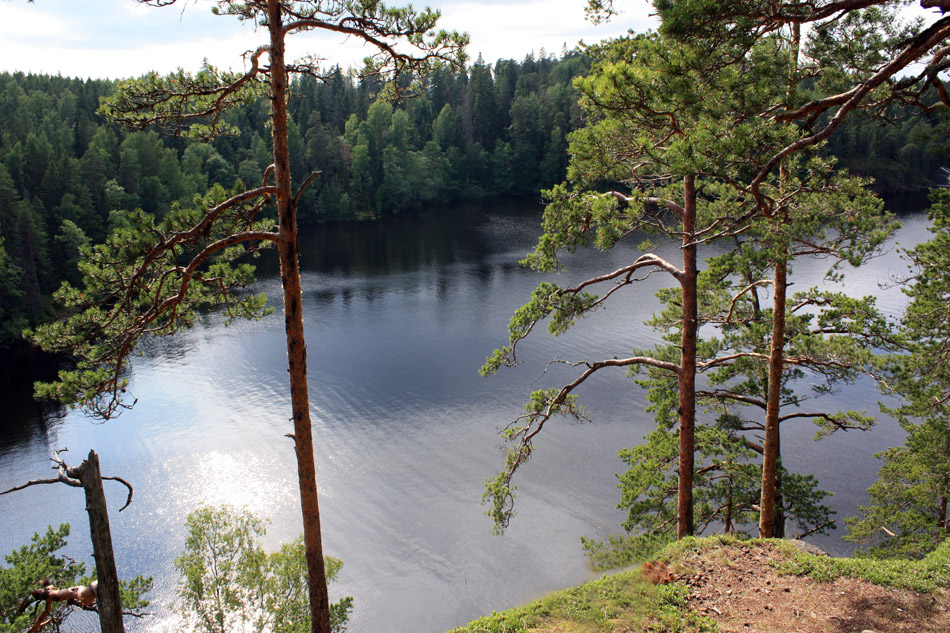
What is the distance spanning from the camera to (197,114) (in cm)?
675

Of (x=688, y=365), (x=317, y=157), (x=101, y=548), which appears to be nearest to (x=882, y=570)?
(x=688, y=365)

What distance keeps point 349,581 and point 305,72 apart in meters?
12.5

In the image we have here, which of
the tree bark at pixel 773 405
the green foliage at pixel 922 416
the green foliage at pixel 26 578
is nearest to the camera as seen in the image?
the green foliage at pixel 26 578

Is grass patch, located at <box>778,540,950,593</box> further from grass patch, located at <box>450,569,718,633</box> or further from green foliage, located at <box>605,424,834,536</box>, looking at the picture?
green foliage, located at <box>605,424,834,536</box>

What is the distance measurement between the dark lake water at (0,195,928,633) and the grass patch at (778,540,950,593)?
8704mm

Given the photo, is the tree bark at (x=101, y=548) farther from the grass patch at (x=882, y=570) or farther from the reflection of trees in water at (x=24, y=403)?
the reflection of trees in water at (x=24, y=403)

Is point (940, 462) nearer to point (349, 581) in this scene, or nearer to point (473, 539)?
point (473, 539)

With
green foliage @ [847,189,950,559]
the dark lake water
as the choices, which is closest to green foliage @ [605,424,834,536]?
green foliage @ [847,189,950,559]

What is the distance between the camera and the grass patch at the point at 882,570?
21.5 ft

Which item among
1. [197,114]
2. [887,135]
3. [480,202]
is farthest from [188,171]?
[887,135]

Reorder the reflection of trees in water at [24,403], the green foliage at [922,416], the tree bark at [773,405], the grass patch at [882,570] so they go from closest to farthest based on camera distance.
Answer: the grass patch at [882,570] < the tree bark at [773,405] < the green foliage at [922,416] < the reflection of trees in water at [24,403]

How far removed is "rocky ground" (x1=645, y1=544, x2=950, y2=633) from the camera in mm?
5977

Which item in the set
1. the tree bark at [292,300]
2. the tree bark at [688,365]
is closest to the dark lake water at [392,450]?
the tree bark at [688,365]

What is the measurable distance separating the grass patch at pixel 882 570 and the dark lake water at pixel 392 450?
8.70 metres
